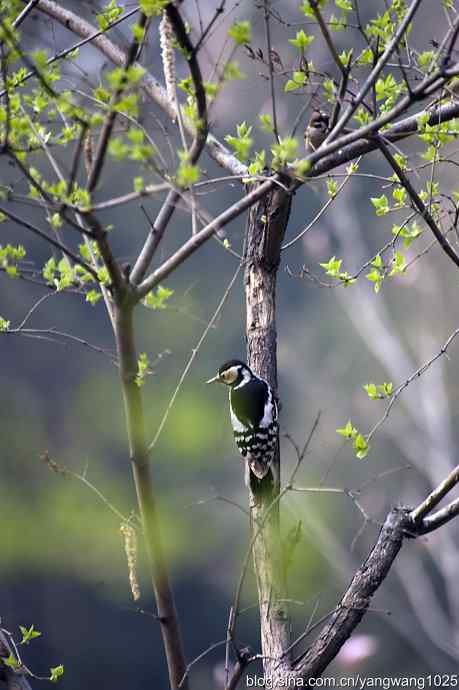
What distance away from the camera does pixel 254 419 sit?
2.41 meters

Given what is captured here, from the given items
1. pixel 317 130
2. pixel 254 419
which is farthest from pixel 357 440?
pixel 317 130

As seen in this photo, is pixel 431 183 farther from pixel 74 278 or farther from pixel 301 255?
pixel 301 255

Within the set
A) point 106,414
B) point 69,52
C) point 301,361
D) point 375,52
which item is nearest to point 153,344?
point 106,414

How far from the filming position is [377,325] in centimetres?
486

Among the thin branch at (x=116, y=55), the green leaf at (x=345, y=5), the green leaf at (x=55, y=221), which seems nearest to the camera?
the green leaf at (x=55, y=221)

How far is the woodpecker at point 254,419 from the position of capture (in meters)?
2.35

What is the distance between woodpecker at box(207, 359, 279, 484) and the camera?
235 centimetres

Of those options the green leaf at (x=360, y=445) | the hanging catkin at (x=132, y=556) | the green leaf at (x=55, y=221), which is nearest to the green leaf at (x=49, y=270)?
the green leaf at (x=55, y=221)

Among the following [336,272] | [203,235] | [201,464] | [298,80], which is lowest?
[203,235]

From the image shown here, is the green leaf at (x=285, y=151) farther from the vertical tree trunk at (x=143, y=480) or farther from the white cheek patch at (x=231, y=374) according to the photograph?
the white cheek patch at (x=231, y=374)

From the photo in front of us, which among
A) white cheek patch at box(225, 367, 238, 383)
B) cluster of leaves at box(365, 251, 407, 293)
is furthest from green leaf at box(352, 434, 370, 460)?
white cheek patch at box(225, 367, 238, 383)

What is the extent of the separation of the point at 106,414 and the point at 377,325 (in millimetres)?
1613

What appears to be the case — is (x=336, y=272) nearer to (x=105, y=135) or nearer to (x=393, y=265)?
(x=393, y=265)

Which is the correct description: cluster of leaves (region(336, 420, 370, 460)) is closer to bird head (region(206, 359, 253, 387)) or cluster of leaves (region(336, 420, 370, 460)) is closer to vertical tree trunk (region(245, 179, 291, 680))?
vertical tree trunk (region(245, 179, 291, 680))
